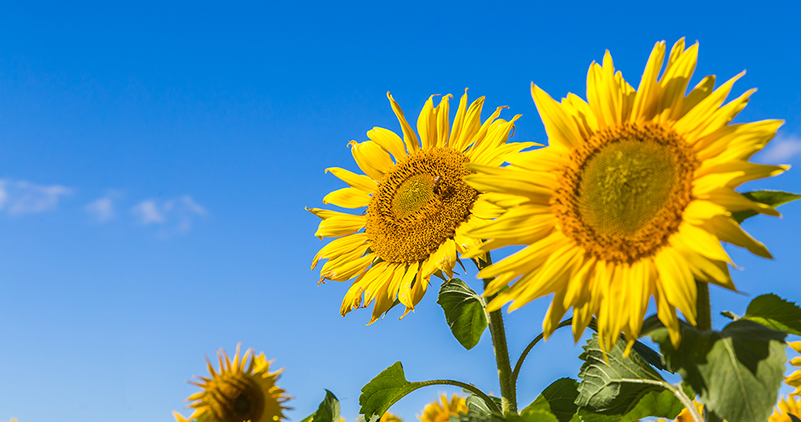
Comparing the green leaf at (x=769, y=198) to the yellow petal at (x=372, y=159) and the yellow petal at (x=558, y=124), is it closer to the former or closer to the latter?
the yellow petal at (x=558, y=124)

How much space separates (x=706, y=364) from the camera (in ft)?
7.27

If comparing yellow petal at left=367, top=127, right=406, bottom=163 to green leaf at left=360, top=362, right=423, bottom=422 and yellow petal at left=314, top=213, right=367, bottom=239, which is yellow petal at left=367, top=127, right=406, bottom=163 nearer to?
yellow petal at left=314, top=213, right=367, bottom=239

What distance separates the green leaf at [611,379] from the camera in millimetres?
2867

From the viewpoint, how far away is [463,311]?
3885mm

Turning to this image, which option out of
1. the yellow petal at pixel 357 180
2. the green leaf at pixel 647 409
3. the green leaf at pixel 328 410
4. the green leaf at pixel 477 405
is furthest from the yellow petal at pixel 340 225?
the green leaf at pixel 647 409

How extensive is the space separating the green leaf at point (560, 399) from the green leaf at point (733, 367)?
1342 millimetres

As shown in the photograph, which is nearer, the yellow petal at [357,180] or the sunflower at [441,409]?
the yellow petal at [357,180]

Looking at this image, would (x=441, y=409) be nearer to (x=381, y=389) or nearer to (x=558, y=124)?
(x=381, y=389)

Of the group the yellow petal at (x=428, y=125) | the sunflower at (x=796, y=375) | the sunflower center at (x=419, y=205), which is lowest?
the sunflower at (x=796, y=375)

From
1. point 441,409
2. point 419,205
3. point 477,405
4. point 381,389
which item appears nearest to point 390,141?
point 419,205

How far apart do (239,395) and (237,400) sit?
0.11ft

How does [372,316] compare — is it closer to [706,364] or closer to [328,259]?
[328,259]

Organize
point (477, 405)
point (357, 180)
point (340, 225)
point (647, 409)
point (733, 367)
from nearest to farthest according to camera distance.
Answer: point (733, 367), point (647, 409), point (477, 405), point (340, 225), point (357, 180)

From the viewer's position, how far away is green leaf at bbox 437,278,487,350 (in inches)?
152
